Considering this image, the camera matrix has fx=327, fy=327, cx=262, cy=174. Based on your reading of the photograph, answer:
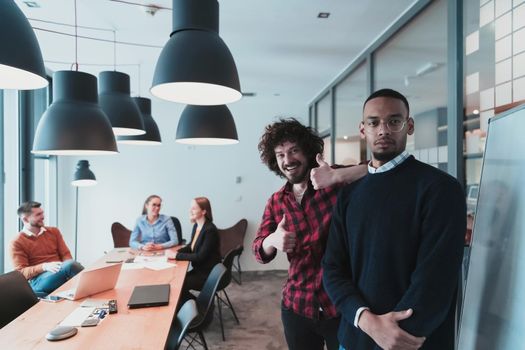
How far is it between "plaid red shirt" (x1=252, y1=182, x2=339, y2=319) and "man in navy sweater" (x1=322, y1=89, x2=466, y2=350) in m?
0.21

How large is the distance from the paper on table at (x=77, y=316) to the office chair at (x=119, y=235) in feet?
10.8

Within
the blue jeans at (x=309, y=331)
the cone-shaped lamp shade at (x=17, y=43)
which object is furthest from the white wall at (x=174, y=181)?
the cone-shaped lamp shade at (x=17, y=43)

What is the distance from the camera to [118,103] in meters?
2.46

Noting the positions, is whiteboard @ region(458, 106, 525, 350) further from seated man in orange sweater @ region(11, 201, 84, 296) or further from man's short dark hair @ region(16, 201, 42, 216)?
man's short dark hair @ region(16, 201, 42, 216)

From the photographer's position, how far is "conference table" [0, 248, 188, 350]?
1611 millimetres

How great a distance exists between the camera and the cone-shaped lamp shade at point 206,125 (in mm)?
2500

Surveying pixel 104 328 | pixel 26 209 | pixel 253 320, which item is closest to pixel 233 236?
pixel 253 320

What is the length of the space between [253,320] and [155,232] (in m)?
1.67

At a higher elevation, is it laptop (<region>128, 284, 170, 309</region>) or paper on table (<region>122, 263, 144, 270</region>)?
laptop (<region>128, 284, 170, 309</region>)

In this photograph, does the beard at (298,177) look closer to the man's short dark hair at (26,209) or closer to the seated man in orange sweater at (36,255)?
the seated man in orange sweater at (36,255)

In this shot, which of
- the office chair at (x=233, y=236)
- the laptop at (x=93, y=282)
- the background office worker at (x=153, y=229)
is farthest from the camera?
the office chair at (x=233, y=236)

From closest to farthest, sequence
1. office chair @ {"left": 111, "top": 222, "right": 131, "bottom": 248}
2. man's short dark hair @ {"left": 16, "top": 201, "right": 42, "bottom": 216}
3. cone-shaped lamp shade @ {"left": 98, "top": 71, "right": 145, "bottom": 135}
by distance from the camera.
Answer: cone-shaped lamp shade @ {"left": 98, "top": 71, "right": 145, "bottom": 135} → man's short dark hair @ {"left": 16, "top": 201, "right": 42, "bottom": 216} → office chair @ {"left": 111, "top": 222, "right": 131, "bottom": 248}

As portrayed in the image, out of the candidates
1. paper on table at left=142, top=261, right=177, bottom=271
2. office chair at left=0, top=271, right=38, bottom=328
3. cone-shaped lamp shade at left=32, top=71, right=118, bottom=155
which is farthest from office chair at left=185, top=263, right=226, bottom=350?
cone-shaped lamp shade at left=32, top=71, right=118, bottom=155

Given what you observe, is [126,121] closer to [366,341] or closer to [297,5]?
[297,5]
